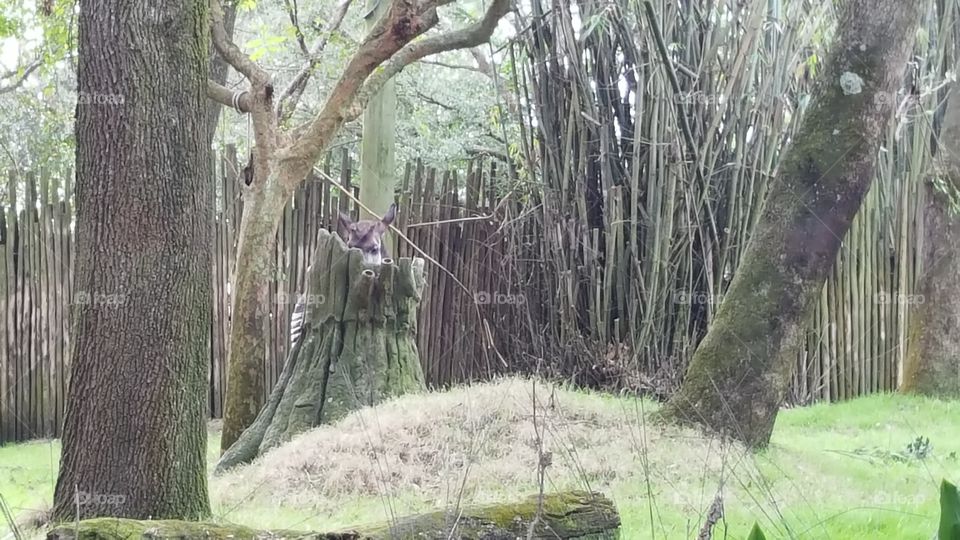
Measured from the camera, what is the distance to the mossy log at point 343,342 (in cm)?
518

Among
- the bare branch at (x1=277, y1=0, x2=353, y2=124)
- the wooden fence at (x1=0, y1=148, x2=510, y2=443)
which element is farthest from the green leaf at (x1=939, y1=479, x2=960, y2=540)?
the wooden fence at (x1=0, y1=148, x2=510, y2=443)

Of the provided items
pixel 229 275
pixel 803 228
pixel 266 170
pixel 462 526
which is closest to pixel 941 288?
pixel 803 228

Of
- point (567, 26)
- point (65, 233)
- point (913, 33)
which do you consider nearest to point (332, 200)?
point (65, 233)

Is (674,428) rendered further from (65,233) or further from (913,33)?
(65,233)

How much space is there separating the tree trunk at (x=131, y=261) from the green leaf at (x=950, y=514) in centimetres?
236

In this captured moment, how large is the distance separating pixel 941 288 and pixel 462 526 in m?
5.75

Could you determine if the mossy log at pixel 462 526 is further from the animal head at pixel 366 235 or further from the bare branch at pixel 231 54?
the bare branch at pixel 231 54

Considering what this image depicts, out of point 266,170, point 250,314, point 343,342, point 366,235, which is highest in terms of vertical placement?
point 266,170

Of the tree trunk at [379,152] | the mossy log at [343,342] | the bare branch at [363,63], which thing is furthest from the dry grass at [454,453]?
the tree trunk at [379,152]

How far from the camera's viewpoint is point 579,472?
3.06m

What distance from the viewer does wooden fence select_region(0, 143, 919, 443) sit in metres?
7.35

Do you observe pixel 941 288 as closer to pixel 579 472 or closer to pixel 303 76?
pixel 579 472

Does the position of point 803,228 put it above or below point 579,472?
above

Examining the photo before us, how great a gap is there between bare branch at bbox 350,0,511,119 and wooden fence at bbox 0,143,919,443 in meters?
1.53
